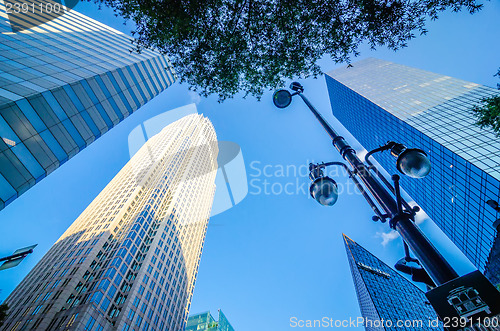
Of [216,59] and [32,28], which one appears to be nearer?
[216,59]

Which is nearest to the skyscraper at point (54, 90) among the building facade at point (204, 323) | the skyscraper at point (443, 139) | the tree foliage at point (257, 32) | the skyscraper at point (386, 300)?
the tree foliage at point (257, 32)

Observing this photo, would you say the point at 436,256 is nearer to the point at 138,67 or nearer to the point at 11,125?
the point at 11,125

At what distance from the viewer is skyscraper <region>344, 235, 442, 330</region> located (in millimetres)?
67562

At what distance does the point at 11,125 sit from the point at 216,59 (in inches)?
676

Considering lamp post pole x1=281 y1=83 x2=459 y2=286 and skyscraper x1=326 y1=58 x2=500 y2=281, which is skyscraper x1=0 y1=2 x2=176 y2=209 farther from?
skyscraper x1=326 y1=58 x2=500 y2=281

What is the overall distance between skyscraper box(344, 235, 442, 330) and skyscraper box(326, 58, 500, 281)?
3342cm

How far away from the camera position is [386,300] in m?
72.5

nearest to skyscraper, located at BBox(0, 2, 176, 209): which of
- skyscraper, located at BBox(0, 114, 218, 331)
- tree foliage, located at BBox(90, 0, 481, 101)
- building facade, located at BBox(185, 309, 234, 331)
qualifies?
tree foliage, located at BBox(90, 0, 481, 101)

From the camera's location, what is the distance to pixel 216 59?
1045 centimetres

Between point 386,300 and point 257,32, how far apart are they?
302 feet

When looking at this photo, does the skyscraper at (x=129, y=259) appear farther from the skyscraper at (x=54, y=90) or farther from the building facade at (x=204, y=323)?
the skyscraper at (x=54, y=90)

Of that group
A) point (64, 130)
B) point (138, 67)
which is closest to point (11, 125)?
point (64, 130)

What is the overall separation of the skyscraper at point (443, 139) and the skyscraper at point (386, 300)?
3342cm

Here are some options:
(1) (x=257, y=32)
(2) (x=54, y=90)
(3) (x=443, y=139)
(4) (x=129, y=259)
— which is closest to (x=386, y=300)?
(3) (x=443, y=139)
